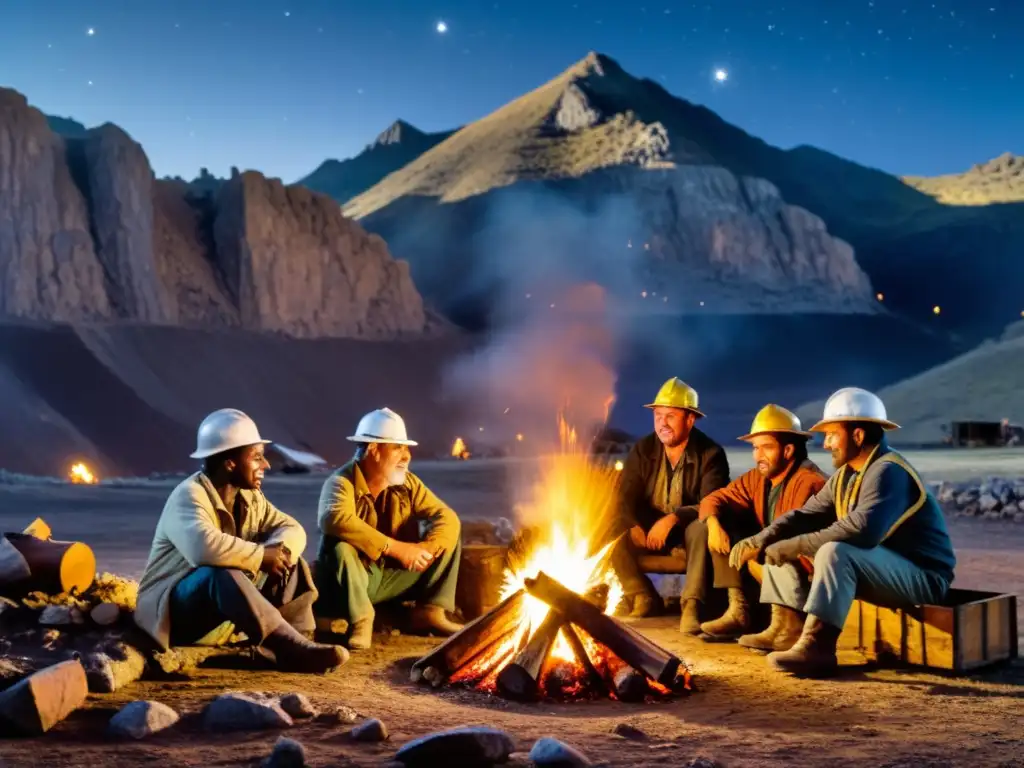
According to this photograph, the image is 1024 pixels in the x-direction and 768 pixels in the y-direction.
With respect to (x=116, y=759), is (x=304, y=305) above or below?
Result: above

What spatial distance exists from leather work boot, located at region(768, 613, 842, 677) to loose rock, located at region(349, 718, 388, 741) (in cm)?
262

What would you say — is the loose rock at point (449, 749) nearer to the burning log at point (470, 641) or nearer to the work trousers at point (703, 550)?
the burning log at point (470, 641)

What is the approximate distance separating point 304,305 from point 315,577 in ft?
136

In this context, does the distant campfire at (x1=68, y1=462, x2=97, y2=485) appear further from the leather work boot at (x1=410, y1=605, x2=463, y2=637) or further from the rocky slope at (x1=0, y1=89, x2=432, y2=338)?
the leather work boot at (x1=410, y1=605, x2=463, y2=637)

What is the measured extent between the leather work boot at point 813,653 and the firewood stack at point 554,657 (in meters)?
0.69

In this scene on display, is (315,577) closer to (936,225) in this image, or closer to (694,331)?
(694,331)

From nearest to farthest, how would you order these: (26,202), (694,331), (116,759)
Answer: (116,759) → (26,202) → (694,331)

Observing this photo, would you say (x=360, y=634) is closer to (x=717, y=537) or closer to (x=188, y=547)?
(x=188, y=547)

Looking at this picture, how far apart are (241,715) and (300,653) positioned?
118 centimetres

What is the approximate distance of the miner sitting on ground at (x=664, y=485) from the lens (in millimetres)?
8156

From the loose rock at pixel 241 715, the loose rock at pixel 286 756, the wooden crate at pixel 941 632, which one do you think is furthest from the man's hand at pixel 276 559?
the wooden crate at pixel 941 632

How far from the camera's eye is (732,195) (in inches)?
3250

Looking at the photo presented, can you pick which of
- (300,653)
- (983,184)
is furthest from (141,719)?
(983,184)

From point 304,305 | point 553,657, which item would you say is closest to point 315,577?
point 553,657
